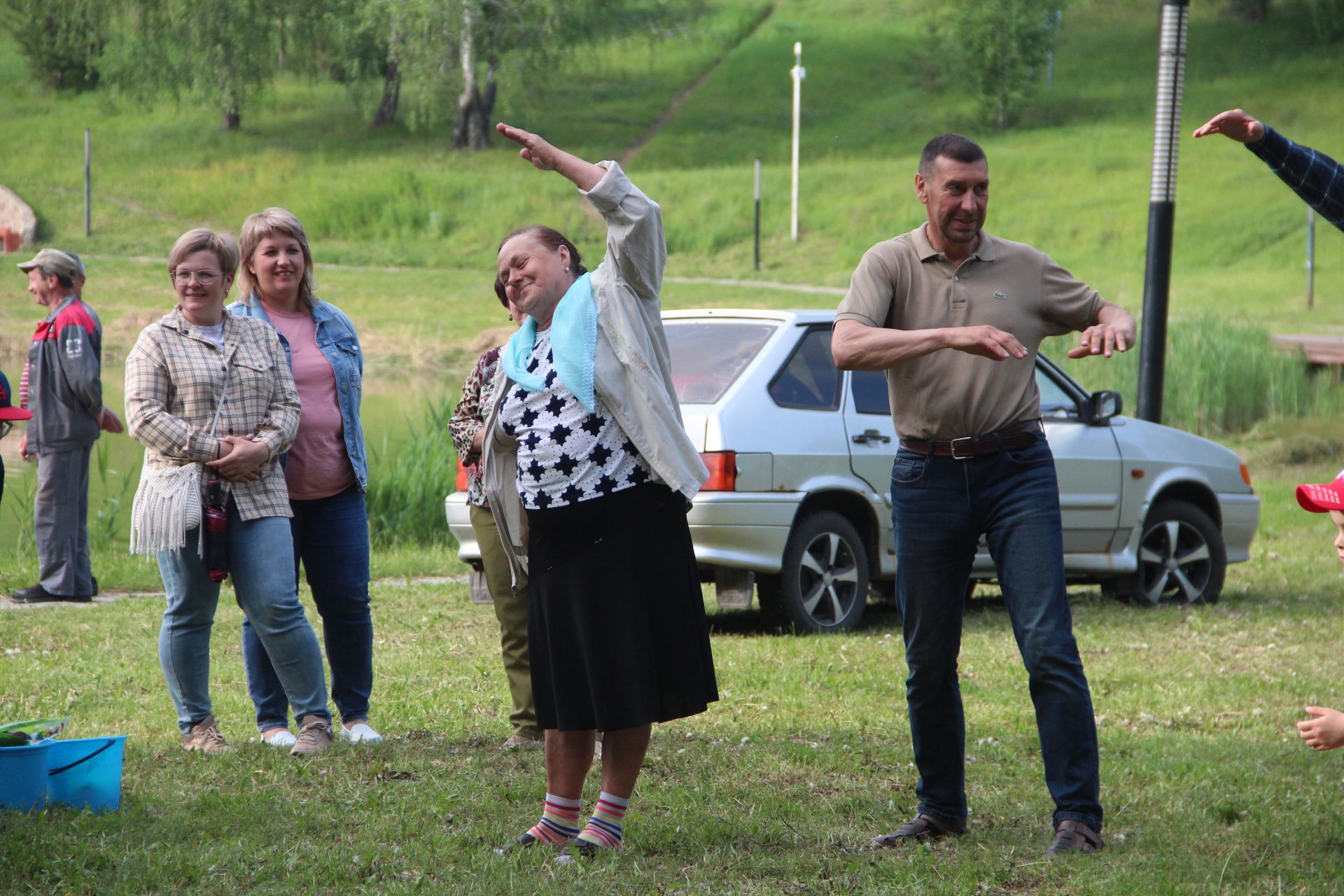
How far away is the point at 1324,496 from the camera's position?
11.4ft

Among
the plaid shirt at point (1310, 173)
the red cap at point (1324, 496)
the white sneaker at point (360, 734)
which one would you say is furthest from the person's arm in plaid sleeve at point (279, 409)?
the red cap at point (1324, 496)

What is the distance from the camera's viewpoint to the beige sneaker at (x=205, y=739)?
5.46m

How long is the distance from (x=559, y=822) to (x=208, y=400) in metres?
1.99

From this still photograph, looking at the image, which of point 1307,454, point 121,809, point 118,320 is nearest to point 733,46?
point 118,320

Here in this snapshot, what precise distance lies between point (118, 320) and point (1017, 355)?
89.3 feet

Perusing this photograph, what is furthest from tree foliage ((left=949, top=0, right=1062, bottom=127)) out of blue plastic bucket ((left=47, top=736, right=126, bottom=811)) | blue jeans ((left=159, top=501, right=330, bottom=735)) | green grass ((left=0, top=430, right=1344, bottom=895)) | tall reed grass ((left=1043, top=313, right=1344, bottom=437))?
blue plastic bucket ((left=47, top=736, right=126, bottom=811))

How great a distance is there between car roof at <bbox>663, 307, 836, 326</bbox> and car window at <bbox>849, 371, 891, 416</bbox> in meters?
0.36

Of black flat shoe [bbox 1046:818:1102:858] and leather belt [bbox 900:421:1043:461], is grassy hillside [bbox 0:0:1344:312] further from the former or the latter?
black flat shoe [bbox 1046:818:1102:858]

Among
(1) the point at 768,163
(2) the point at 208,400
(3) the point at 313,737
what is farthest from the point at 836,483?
(1) the point at 768,163

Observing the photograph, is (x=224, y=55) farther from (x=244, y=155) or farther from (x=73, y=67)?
(x=73, y=67)

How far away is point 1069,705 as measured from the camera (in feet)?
14.5

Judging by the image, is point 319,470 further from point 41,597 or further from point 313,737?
point 41,597

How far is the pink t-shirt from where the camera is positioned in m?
5.63

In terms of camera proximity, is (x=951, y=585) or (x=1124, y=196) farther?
(x=1124, y=196)
